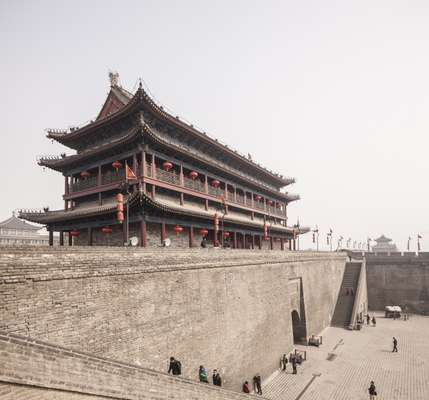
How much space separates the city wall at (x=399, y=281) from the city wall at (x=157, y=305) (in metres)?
22.2

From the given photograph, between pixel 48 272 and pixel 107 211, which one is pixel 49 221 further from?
pixel 48 272

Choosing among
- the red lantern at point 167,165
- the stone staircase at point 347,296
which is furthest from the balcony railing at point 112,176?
the stone staircase at point 347,296

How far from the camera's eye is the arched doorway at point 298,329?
21.7 metres

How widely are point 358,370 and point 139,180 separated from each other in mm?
15282

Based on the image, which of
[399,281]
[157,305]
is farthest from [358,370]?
[399,281]

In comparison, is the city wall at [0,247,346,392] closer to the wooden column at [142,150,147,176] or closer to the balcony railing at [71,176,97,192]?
the wooden column at [142,150,147,176]

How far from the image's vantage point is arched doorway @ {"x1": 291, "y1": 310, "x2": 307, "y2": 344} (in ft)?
71.2

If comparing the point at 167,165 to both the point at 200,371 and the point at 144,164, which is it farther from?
the point at 200,371

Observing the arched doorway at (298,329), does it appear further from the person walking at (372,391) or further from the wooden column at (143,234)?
the wooden column at (143,234)

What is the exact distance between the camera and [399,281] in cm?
3556

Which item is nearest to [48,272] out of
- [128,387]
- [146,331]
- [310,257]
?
[128,387]

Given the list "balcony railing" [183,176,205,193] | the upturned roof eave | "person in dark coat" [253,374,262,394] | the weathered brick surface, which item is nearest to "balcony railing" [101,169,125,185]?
the upturned roof eave

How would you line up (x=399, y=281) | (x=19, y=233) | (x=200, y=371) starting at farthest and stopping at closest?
1. (x=19, y=233)
2. (x=399, y=281)
3. (x=200, y=371)

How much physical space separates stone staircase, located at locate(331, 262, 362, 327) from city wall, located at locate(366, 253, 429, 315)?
4.84 metres
